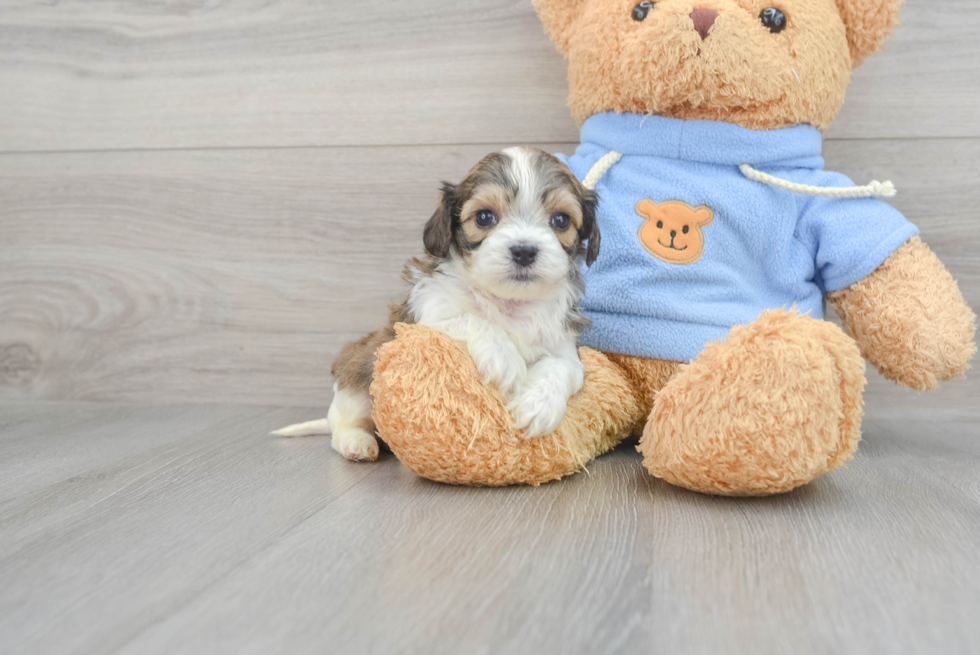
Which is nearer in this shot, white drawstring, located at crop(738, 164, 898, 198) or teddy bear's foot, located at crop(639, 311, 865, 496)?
teddy bear's foot, located at crop(639, 311, 865, 496)

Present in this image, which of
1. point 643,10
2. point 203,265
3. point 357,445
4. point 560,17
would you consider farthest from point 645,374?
point 203,265

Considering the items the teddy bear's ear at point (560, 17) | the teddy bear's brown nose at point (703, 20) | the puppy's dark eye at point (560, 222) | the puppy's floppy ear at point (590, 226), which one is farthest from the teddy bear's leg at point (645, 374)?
the teddy bear's ear at point (560, 17)

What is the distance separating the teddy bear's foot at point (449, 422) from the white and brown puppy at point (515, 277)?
0.13ft

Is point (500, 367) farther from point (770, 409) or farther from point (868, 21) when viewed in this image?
point (868, 21)

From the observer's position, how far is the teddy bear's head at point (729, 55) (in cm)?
159

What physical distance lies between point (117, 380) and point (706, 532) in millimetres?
1999

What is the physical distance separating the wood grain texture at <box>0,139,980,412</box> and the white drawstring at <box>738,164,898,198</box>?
72 cm

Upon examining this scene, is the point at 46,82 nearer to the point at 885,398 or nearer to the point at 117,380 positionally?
the point at 117,380

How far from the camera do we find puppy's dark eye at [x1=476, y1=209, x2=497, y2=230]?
58.2 inches

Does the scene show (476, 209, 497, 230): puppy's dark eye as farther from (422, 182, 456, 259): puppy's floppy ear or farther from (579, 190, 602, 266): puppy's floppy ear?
(579, 190, 602, 266): puppy's floppy ear

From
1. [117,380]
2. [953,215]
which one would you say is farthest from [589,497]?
[117,380]

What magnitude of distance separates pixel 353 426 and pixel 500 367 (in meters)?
0.51

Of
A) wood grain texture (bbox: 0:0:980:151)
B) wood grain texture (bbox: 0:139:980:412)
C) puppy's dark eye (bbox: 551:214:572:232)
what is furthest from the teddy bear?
wood grain texture (bbox: 0:139:980:412)

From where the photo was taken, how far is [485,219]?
58.3 inches
